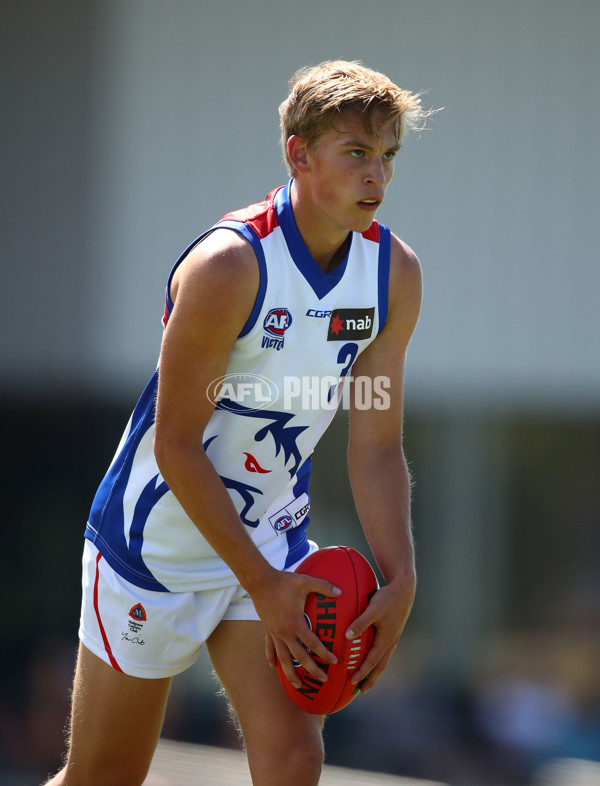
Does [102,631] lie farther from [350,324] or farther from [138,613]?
[350,324]

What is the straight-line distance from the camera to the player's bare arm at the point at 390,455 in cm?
235

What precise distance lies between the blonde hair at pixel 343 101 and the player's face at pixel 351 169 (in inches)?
0.8

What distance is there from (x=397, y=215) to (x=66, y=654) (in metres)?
4.82

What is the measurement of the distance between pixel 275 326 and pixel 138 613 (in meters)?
0.75

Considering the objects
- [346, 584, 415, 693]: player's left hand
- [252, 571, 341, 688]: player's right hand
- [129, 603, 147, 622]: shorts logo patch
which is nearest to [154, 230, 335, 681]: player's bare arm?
[252, 571, 341, 688]: player's right hand

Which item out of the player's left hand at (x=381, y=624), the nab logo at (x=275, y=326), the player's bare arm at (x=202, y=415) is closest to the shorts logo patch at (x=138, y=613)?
the player's bare arm at (x=202, y=415)

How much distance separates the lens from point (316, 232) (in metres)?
2.29

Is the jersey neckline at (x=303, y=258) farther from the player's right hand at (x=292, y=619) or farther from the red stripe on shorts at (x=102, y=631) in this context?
the red stripe on shorts at (x=102, y=631)

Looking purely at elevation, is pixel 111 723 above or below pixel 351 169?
below

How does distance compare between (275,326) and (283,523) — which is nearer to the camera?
(275,326)

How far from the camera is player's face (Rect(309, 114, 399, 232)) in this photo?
2168 mm

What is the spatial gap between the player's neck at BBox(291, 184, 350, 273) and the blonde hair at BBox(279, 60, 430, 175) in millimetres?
98

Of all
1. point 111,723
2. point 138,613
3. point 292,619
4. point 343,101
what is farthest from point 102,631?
point 343,101

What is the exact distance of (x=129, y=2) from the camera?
9.42 m
